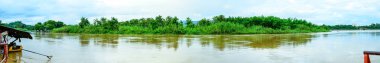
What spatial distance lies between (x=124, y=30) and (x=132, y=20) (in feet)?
30.2

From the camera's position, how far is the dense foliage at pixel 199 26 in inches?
1821

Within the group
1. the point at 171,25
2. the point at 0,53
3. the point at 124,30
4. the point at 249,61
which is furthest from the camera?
the point at 124,30

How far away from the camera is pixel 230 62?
37.6 ft

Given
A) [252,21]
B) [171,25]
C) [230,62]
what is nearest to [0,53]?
[230,62]

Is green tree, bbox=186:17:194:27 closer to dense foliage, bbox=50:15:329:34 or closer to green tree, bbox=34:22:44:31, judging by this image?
dense foliage, bbox=50:15:329:34

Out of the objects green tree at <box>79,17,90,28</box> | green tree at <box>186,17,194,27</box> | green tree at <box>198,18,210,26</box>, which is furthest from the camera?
green tree at <box>79,17,90,28</box>

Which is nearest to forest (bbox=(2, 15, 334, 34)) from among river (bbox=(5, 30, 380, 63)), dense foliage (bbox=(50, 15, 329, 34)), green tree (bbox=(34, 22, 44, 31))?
dense foliage (bbox=(50, 15, 329, 34))

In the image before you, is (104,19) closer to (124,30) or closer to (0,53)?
(124,30)

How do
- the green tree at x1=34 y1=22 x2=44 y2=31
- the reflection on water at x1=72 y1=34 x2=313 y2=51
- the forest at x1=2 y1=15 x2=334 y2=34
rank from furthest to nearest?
the green tree at x1=34 y1=22 x2=44 y2=31, the forest at x1=2 y1=15 x2=334 y2=34, the reflection on water at x1=72 y1=34 x2=313 y2=51

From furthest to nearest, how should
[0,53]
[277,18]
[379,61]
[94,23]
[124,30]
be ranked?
[94,23], [277,18], [124,30], [0,53], [379,61]

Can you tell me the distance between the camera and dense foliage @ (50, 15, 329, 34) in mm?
46250

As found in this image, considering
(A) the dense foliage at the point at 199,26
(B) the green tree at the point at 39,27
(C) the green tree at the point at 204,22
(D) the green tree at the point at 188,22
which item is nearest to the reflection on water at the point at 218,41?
(A) the dense foliage at the point at 199,26

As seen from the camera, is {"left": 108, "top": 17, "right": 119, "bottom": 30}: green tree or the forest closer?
the forest

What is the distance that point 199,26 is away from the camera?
52.0 meters
